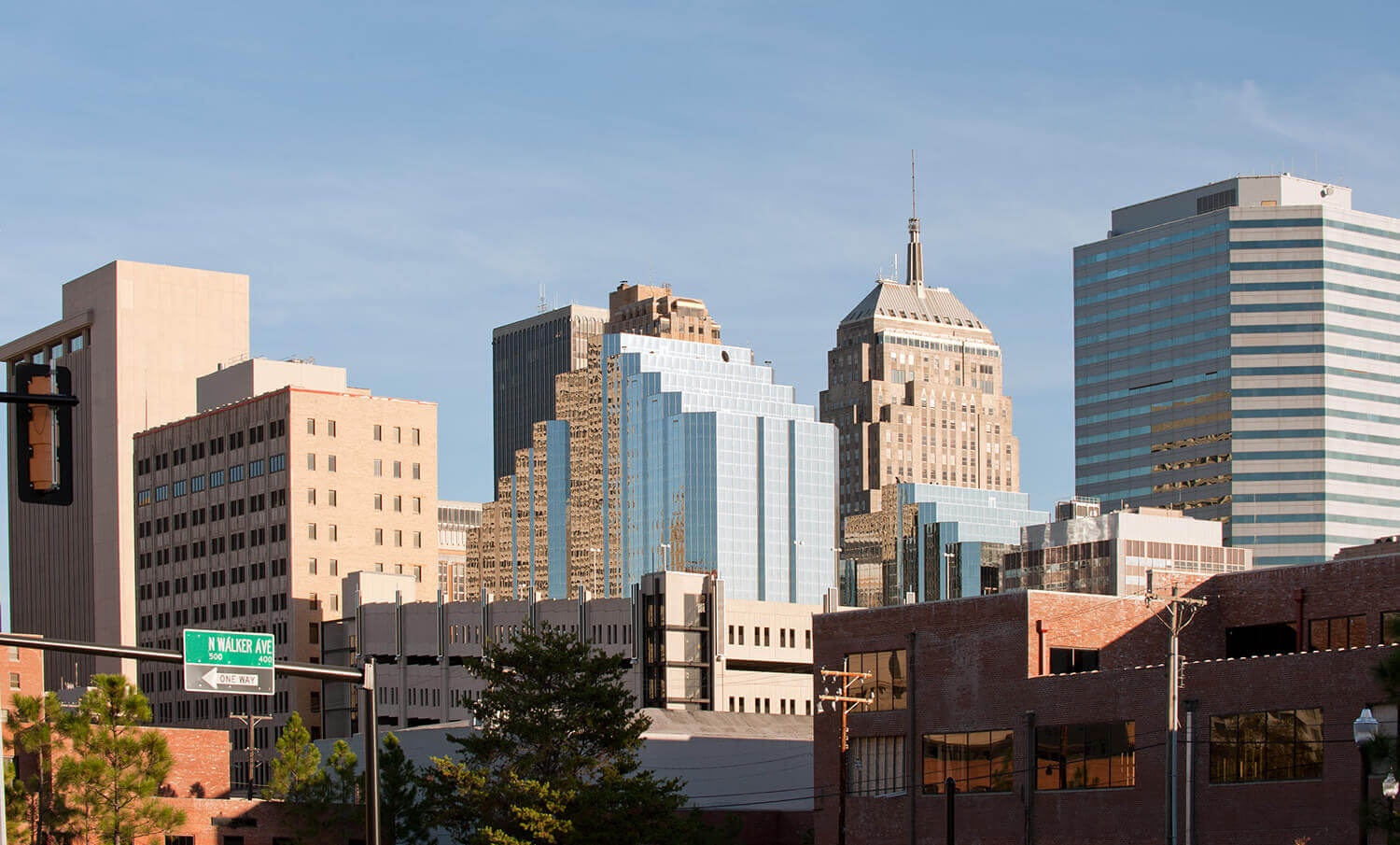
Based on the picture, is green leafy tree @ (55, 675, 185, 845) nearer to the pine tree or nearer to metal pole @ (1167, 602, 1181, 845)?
the pine tree

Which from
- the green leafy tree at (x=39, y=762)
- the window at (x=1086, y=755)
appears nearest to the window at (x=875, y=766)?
the window at (x=1086, y=755)

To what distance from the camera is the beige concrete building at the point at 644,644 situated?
6909 inches

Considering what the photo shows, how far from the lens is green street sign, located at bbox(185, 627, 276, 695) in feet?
100.0

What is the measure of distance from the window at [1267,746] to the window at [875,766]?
18.2 meters

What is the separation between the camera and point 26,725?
91750 mm

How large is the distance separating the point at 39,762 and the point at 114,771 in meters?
8.73

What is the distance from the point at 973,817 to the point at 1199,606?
1396cm

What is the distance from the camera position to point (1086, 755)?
254 feet

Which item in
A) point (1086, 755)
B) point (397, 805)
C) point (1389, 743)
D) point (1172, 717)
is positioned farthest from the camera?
point (397, 805)

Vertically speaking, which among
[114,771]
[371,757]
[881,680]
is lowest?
[114,771]

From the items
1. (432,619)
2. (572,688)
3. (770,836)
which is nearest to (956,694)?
(572,688)

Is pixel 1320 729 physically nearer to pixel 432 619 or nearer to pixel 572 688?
pixel 572 688

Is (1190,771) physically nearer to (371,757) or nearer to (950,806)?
(950,806)

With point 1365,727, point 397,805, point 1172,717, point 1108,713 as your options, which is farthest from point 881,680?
point 1365,727
